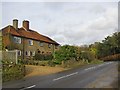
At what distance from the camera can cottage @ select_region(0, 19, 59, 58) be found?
46.9m

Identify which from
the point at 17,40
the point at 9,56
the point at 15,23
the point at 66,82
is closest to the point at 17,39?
the point at 17,40

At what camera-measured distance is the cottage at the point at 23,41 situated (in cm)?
4688

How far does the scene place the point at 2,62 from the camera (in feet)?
75.4

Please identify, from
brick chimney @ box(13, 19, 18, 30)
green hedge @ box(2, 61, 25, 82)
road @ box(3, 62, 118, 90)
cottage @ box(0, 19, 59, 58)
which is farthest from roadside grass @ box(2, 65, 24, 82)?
brick chimney @ box(13, 19, 18, 30)

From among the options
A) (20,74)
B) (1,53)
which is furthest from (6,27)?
(20,74)

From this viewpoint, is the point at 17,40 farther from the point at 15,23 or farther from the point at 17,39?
the point at 15,23

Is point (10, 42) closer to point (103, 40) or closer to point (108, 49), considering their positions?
point (108, 49)

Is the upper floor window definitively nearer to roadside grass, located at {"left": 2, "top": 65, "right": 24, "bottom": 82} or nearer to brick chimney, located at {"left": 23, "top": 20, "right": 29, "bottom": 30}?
brick chimney, located at {"left": 23, "top": 20, "right": 29, "bottom": 30}

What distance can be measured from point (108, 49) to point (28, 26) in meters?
27.1

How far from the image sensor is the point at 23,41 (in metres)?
51.8

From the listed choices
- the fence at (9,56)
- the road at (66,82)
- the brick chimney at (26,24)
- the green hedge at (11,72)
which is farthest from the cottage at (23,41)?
the road at (66,82)

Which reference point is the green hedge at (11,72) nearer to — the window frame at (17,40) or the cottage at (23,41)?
the cottage at (23,41)

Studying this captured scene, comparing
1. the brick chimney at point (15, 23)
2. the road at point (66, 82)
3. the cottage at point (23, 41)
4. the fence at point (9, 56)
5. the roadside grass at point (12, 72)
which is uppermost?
the brick chimney at point (15, 23)

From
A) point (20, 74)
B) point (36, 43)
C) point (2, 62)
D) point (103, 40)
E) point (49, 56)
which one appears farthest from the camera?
point (103, 40)
